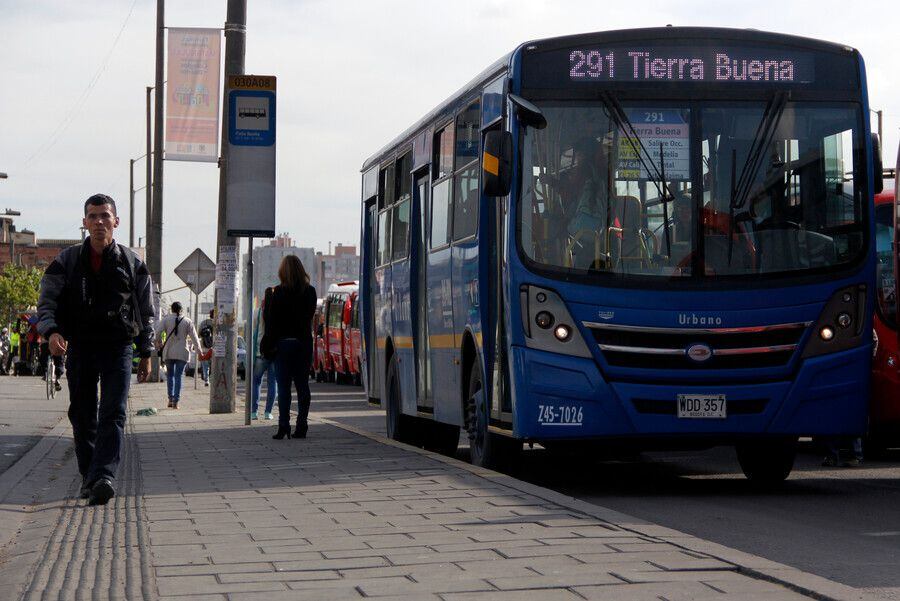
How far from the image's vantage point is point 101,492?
9.98 m

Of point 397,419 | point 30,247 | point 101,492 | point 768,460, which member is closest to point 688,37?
point 768,460

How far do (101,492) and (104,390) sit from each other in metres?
0.66

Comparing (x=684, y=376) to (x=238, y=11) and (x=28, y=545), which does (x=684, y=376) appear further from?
(x=238, y=11)

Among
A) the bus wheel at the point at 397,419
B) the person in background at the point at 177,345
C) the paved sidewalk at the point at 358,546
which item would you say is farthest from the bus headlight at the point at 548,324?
the person in background at the point at 177,345

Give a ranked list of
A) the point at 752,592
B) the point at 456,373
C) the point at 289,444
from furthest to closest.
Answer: the point at 289,444 < the point at 456,373 < the point at 752,592

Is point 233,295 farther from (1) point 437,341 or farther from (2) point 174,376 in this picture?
(1) point 437,341

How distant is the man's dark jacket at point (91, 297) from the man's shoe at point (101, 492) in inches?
32.7

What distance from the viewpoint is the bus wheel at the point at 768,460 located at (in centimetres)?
1238

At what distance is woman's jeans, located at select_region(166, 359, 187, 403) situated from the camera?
27.2 metres

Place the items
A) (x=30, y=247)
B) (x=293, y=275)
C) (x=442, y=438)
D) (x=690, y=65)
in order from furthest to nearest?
(x=30, y=247), (x=293, y=275), (x=442, y=438), (x=690, y=65)

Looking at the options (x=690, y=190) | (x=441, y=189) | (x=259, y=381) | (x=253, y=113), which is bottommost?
(x=259, y=381)

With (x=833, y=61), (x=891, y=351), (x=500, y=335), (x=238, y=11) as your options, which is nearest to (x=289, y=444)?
(x=500, y=335)

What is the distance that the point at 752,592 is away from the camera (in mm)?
A: 6250

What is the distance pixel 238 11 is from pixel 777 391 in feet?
46.1
